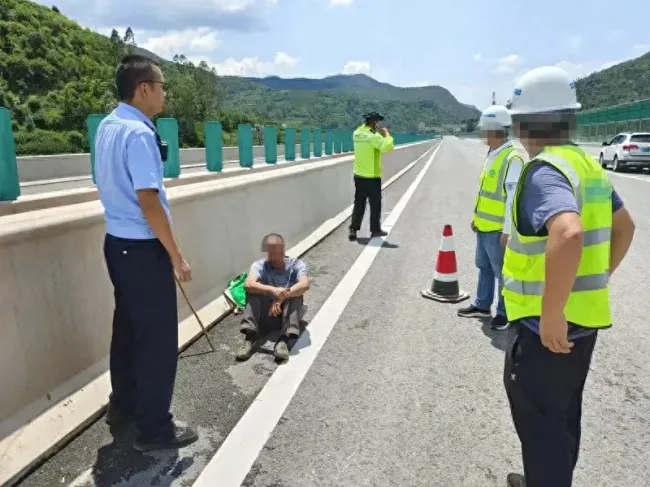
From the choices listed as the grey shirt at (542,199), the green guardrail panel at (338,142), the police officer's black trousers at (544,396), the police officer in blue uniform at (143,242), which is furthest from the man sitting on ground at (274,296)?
the green guardrail panel at (338,142)

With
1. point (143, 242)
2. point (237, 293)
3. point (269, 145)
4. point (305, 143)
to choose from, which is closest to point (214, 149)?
point (237, 293)

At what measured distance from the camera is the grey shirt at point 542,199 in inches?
78.6

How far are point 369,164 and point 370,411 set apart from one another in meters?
6.22

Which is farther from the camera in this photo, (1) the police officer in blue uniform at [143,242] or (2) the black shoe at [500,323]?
(2) the black shoe at [500,323]

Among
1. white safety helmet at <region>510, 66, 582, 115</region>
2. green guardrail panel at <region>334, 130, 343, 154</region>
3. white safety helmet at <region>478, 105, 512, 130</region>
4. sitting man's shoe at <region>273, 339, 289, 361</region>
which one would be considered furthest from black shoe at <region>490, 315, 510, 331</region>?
green guardrail panel at <region>334, 130, 343, 154</region>

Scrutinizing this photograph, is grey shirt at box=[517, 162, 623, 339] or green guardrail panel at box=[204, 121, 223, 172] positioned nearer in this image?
grey shirt at box=[517, 162, 623, 339]

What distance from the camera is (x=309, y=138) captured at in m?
11.9

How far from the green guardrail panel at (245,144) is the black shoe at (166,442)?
15.9ft


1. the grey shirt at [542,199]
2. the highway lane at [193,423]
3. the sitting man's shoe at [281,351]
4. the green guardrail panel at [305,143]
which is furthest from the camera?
the green guardrail panel at [305,143]

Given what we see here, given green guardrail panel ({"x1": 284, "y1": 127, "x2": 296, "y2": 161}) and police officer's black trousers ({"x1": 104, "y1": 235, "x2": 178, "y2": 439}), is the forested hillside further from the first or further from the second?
police officer's black trousers ({"x1": 104, "y1": 235, "x2": 178, "y2": 439})

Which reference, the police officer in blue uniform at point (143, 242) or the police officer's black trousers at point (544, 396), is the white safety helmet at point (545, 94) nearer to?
the police officer's black trousers at point (544, 396)

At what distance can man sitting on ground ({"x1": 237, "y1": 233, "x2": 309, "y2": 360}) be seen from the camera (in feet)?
15.2

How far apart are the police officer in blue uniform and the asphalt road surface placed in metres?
0.28

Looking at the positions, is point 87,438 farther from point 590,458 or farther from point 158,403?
point 590,458
